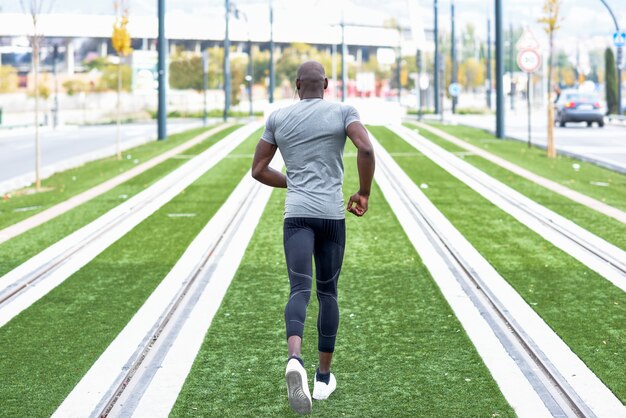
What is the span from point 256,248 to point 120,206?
195 inches

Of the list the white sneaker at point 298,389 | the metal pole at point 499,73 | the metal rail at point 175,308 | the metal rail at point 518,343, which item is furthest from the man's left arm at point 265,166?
the metal pole at point 499,73

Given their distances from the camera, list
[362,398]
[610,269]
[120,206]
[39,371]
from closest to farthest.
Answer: [362,398] → [39,371] → [610,269] → [120,206]

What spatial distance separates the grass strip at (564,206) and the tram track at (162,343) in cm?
425

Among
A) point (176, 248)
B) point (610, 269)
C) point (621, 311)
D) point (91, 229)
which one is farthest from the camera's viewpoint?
point (91, 229)

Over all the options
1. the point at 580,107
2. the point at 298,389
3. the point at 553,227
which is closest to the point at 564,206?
the point at 553,227

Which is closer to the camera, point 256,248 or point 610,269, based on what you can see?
point 610,269

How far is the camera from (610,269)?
1019 cm

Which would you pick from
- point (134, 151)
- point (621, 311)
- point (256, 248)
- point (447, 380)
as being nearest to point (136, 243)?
point (256, 248)

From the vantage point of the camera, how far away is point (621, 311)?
8156mm

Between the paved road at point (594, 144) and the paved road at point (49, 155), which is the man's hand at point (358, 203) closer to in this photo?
the paved road at point (49, 155)

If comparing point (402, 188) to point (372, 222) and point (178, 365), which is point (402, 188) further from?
point (178, 365)

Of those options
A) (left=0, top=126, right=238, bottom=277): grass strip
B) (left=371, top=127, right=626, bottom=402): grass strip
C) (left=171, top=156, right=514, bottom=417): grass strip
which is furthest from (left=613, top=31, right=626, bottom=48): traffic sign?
(left=171, top=156, right=514, bottom=417): grass strip

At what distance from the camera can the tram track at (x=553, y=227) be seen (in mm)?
10430

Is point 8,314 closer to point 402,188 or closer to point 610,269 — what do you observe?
point 610,269
